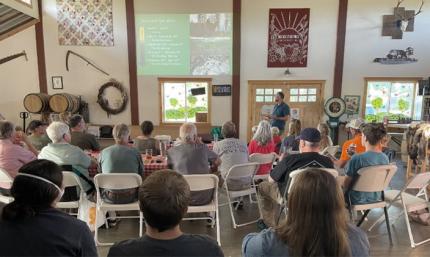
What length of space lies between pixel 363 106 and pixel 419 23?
2342mm

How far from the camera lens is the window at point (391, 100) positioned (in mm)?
7426

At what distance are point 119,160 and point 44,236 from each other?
65.6 inches

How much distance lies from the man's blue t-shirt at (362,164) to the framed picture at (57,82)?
7.34 meters

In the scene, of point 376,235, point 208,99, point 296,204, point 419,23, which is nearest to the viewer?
point 296,204

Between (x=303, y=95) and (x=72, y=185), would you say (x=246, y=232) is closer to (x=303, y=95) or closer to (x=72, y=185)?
(x=72, y=185)

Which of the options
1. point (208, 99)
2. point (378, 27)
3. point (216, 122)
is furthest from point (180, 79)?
point (378, 27)

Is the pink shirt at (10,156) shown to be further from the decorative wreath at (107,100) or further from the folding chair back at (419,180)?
the decorative wreath at (107,100)

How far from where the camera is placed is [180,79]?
7.56 m

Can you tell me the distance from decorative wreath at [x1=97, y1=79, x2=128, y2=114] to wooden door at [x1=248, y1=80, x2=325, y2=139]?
3243mm

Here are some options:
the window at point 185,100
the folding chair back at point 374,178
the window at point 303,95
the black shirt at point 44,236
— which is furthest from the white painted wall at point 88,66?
the black shirt at point 44,236

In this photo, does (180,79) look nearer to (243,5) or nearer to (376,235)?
(243,5)

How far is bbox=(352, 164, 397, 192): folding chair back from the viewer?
267 centimetres

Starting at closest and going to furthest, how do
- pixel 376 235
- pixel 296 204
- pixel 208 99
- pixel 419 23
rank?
pixel 296 204 → pixel 376 235 → pixel 419 23 → pixel 208 99

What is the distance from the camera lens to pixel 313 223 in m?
1.13
